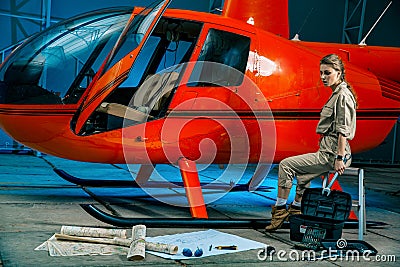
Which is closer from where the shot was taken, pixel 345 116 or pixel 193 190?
pixel 345 116

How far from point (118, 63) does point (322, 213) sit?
6.52 feet

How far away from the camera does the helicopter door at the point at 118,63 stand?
3.92m

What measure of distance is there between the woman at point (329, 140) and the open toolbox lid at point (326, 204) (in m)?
0.19

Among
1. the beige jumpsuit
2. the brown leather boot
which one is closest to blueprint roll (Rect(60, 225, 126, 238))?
the brown leather boot

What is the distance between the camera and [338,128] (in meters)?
3.60

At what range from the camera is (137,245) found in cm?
312

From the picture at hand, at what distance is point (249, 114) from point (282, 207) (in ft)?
3.50

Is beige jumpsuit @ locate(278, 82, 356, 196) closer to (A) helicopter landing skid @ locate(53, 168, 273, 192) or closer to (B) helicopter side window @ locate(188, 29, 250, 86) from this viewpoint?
(B) helicopter side window @ locate(188, 29, 250, 86)

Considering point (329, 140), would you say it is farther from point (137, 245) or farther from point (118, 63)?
point (118, 63)

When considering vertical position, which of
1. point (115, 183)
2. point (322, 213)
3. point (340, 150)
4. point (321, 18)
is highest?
point (321, 18)

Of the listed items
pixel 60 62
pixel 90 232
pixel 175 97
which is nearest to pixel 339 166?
pixel 175 97

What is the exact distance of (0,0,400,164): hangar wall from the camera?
36.4 feet

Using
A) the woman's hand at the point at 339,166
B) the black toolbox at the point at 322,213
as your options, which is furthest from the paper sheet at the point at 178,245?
the woman's hand at the point at 339,166

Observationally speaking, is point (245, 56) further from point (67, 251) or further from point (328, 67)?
point (67, 251)
